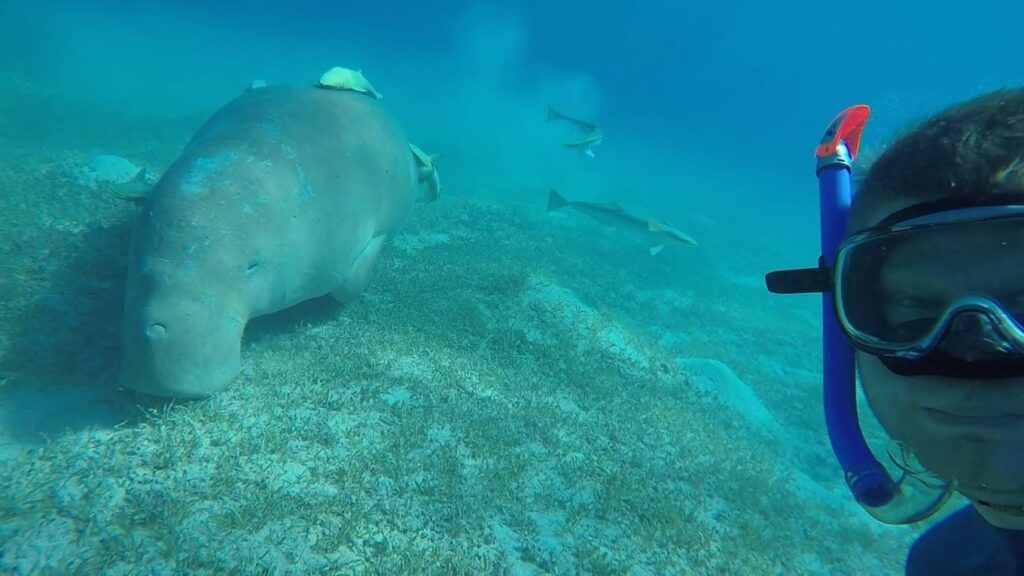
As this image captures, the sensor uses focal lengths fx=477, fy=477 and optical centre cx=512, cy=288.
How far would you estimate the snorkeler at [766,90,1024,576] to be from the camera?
3.82ft

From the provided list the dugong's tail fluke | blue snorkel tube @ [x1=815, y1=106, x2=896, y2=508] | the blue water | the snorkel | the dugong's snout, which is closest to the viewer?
the snorkel

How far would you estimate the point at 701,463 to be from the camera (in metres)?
4.75

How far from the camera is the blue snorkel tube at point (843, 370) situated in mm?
1795

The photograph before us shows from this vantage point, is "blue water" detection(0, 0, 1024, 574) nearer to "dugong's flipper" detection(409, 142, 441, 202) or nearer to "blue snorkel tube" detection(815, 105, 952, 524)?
"blue snorkel tube" detection(815, 105, 952, 524)

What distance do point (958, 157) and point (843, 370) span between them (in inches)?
38.9

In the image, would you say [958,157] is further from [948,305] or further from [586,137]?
[586,137]

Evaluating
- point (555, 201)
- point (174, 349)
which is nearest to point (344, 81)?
point (174, 349)

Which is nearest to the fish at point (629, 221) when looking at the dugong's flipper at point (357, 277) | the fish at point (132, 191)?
the dugong's flipper at point (357, 277)

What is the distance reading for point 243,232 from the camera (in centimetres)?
379

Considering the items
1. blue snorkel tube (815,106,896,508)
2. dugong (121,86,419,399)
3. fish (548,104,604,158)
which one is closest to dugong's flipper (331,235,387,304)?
dugong (121,86,419,399)

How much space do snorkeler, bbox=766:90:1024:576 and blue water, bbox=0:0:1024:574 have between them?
27cm

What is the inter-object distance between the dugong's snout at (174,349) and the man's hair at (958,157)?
3.86 m

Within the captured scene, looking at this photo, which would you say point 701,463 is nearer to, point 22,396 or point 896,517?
point 896,517

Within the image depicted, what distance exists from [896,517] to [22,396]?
543cm
